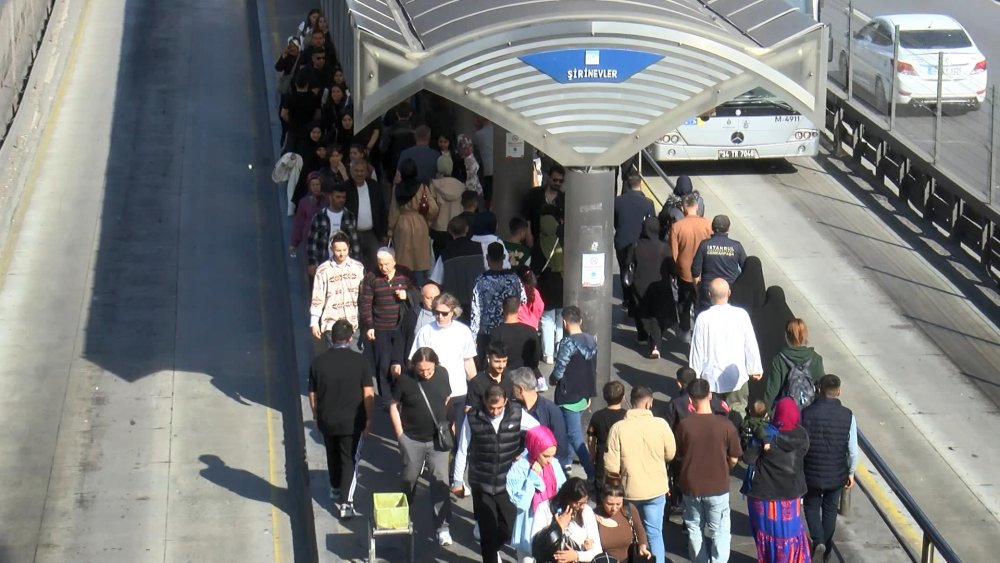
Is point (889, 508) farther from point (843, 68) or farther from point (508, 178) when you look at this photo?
point (843, 68)

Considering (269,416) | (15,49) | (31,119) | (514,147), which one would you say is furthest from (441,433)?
(15,49)

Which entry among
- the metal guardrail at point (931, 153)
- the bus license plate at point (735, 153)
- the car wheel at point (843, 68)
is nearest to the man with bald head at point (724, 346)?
the metal guardrail at point (931, 153)

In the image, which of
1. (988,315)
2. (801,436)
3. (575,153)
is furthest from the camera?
(988,315)

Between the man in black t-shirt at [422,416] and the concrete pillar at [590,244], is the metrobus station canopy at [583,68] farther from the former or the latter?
the man in black t-shirt at [422,416]

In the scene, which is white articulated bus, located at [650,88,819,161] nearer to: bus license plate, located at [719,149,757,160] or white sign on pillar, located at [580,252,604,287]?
bus license plate, located at [719,149,757,160]

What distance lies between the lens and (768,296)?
14.8m

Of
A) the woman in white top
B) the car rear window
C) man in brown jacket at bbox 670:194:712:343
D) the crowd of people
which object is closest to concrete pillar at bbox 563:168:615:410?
the crowd of people

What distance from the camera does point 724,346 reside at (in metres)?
13.7

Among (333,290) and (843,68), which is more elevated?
(333,290)

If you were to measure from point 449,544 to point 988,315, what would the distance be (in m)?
8.82

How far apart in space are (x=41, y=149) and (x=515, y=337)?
13.0m

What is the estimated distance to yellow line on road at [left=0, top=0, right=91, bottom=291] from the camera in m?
20.0

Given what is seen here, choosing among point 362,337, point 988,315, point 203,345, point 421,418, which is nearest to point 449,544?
point 421,418

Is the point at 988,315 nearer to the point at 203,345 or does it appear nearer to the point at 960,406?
the point at 960,406
